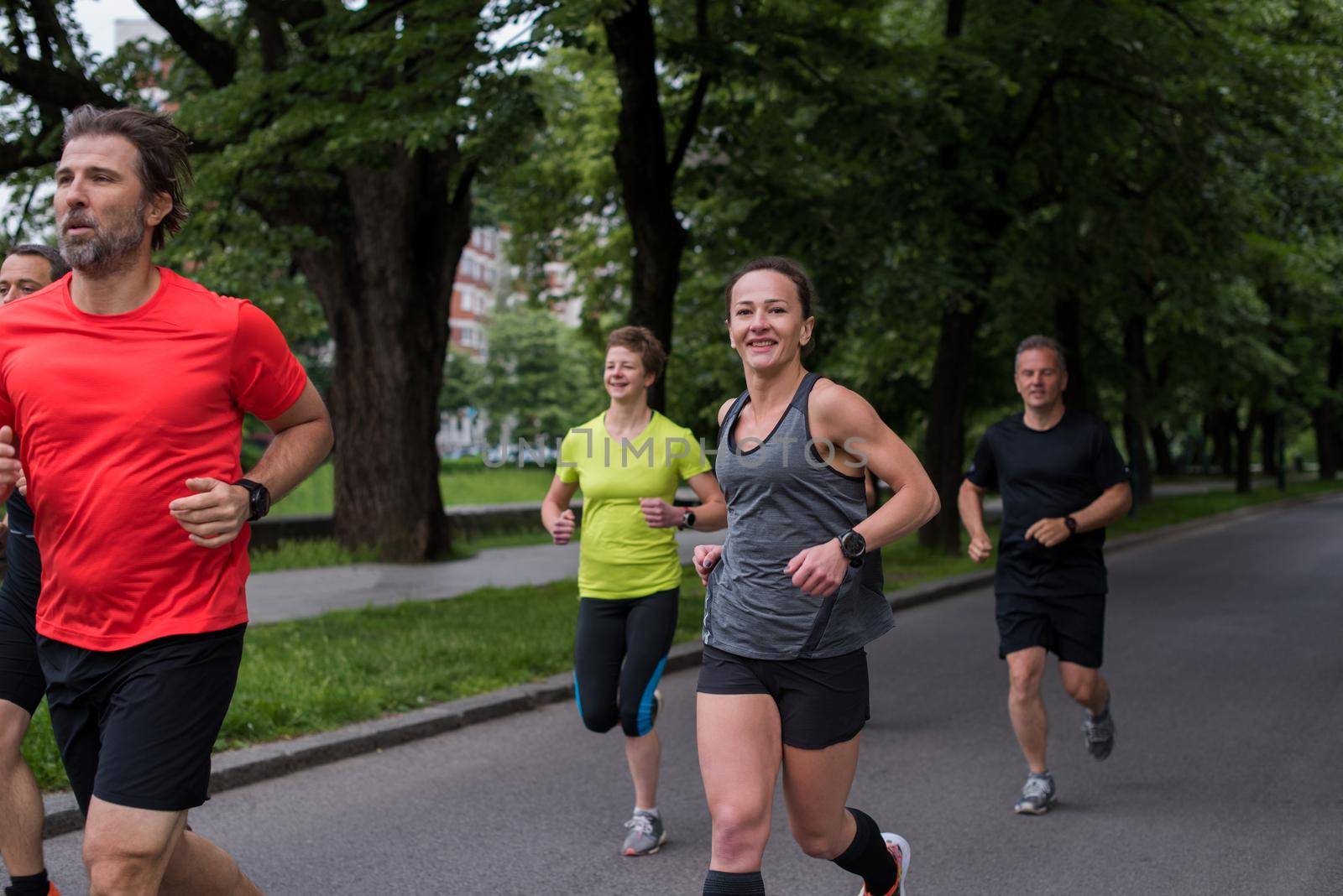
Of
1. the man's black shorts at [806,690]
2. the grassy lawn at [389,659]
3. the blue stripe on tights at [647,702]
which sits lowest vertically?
the grassy lawn at [389,659]

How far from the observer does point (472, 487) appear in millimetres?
39594

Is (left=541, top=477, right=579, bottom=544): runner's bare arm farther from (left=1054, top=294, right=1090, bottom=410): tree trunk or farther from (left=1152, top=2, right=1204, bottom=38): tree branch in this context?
(left=1054, top=294, right=1090, bottom=410): tree trunk

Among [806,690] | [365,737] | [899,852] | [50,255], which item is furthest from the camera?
[365,737]

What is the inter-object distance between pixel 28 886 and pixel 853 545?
235cm

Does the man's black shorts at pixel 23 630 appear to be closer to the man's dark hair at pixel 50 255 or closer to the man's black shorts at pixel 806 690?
the man's dark hair at pixel 50 255

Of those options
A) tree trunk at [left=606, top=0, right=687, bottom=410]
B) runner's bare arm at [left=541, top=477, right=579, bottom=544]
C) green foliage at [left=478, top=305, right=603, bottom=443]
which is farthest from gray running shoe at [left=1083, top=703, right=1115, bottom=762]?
green foliage at [left=478, top=305, right=603, bottom=443]

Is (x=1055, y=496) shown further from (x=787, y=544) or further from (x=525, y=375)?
(x=525, y=375)

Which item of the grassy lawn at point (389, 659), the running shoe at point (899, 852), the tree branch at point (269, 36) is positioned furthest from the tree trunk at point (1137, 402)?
the running shoe at point (899, 852)

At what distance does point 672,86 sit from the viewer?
16719 millimetres

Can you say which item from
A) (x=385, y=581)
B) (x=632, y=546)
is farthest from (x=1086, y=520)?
(x=385, y=581)

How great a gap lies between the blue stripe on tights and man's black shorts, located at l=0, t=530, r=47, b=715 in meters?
2.18

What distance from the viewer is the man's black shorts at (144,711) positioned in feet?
9.18

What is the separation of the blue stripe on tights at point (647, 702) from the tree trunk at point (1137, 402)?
846 inches

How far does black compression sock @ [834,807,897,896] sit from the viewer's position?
369 centimetres
